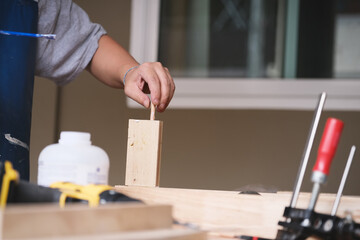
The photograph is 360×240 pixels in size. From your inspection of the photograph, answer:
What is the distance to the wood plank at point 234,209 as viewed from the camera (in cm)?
80

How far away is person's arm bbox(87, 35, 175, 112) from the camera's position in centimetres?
123

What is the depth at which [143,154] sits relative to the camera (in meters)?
1.05

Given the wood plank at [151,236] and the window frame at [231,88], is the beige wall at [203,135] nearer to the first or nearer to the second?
the window frame at [231,88]

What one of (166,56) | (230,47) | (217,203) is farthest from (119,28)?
(217,203)

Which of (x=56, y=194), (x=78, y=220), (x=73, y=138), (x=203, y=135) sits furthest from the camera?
(x=203, y=135)

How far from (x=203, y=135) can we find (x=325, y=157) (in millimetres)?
2158

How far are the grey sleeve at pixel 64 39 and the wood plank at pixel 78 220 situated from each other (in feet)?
3.43

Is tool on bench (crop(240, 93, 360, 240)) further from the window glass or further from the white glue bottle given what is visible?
the window glass

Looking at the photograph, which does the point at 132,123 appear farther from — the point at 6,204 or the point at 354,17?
the point at 354,17

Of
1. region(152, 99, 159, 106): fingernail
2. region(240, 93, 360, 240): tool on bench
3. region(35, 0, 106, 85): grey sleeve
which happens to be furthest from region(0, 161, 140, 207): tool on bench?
region(35, 0, 106, 85): grey sleeve

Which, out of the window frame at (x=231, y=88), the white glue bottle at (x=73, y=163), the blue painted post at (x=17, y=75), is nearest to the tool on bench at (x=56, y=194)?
the white glue bottle at (x=73, y=163)

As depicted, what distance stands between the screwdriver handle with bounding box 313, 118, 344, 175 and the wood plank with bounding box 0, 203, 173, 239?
232 mm

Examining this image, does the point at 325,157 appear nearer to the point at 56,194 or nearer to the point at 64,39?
the point at 56,194

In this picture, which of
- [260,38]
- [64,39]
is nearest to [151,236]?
[64,39]
